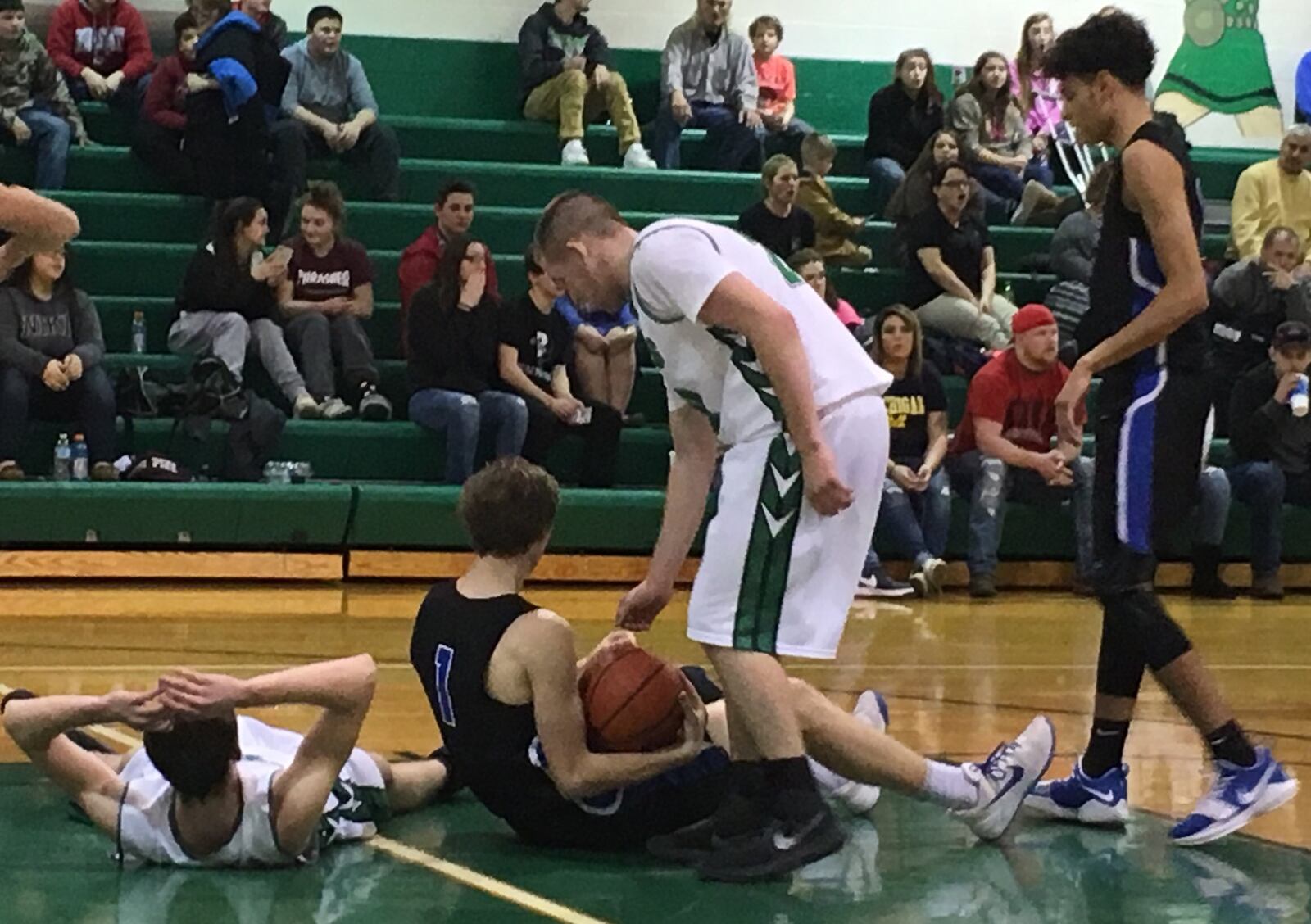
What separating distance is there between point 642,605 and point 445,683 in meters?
0.47

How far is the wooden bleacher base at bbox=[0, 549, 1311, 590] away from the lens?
8961 millimetres

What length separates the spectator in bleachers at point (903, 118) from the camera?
1289cm

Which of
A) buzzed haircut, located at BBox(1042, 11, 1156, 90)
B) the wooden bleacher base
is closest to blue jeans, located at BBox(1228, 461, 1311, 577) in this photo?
the wooden bleacher base

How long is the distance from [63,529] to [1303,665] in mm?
5477

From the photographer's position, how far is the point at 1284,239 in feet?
36.6

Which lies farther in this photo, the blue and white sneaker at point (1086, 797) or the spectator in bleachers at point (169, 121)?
the spectator in bleachers at point (169, 121)

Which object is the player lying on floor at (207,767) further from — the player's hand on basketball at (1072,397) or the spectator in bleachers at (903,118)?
the spectator in bleachers at (903,118)

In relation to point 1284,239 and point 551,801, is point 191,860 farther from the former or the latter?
point 1284,239

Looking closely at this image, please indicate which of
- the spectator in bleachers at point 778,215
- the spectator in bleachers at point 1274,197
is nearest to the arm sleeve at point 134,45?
the spectator in bleachers at point 778,215

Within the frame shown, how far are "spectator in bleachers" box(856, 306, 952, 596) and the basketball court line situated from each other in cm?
573

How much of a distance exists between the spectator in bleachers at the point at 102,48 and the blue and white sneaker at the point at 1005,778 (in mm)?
8894

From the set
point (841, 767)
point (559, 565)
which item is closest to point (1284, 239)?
point (559, 565)

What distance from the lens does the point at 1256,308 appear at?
11.1 meters

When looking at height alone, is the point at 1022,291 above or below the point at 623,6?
below
